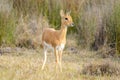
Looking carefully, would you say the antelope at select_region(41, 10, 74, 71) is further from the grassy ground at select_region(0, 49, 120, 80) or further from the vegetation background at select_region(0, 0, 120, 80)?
the vegetation background at select_region(0, 0, 120, 80)

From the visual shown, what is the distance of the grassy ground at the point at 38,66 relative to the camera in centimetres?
923

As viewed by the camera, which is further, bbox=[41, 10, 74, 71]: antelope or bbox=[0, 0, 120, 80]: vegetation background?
bbox=[0, 0, 120, 80]: vegetation background

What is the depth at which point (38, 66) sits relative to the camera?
10.8 meters

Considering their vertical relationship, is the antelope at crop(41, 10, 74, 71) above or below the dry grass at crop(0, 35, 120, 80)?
above

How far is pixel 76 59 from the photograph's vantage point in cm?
1259

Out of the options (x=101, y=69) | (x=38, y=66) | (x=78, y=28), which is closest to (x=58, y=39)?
(x=38, y=66)

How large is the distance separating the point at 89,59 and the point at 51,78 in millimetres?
3666

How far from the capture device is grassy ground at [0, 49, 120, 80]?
30.3ft

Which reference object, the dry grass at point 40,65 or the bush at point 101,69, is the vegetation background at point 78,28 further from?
the bush at point 101,69

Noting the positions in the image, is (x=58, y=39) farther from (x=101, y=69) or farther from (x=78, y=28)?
(x=78, y=28)

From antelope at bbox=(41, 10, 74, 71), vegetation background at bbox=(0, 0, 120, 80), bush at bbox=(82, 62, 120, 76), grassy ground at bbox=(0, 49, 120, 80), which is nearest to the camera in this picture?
grassy ground at bbox=(0, 49, 120, 80)

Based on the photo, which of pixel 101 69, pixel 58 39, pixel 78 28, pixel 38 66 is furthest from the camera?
pixel 78 28

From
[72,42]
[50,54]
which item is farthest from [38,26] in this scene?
[50,54]

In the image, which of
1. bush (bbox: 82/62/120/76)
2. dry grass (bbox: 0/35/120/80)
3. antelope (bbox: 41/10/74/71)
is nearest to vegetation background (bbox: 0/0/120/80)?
dry grass (bbox: 0/35/120/80)
